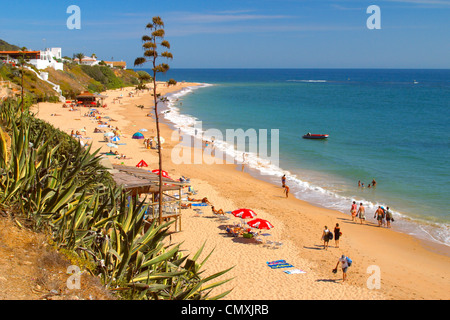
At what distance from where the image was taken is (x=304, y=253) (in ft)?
45.6

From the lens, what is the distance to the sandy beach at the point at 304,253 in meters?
11.3

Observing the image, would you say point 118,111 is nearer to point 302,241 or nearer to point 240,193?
point 240,193

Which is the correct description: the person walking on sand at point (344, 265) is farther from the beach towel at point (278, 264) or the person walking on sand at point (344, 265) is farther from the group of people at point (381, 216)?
the group of people at point (381, 216)

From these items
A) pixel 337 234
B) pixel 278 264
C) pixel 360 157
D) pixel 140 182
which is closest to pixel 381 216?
pixel 337 234

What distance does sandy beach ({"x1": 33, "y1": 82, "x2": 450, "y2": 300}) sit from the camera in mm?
11305

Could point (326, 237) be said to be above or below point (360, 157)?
below

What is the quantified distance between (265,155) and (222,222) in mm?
16367

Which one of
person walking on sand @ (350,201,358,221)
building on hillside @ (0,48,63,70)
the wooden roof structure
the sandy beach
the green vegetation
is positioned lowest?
the sandy beach

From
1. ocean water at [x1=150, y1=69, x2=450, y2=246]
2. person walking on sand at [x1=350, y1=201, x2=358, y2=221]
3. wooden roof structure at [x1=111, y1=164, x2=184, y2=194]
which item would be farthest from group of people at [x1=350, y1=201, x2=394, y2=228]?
wooden roof structure at [x1=111, y1=164, x2=184, y2=194]

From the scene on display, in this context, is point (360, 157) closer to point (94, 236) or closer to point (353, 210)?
point (353, 210)

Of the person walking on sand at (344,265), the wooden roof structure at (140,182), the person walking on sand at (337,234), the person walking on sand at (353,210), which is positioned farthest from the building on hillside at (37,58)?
the person walking on sand at (344,265)

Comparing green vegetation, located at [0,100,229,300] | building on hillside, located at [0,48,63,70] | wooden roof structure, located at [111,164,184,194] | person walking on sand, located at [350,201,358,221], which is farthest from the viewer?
building on hillside, located at [0,48,63,70]

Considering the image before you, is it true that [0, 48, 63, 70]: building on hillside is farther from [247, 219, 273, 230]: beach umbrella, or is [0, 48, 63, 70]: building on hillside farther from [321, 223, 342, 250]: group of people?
[321, 223, 342, 250]: group of people

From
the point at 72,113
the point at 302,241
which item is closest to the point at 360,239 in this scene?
the point at 302,241
